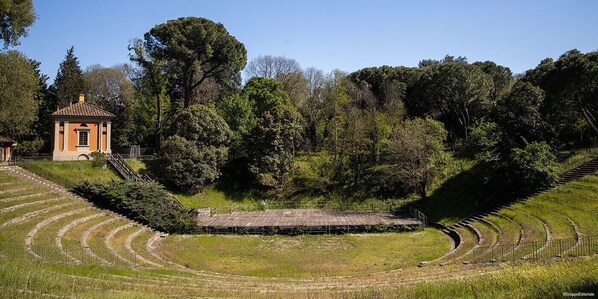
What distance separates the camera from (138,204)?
31969mm

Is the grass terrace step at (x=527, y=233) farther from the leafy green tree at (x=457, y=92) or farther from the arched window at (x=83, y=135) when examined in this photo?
the arched window at (x=83, y=135)

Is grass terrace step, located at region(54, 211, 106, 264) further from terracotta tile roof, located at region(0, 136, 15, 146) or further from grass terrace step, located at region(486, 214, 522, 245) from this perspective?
grass terrace step, located at region(486, 214, 522, 245)

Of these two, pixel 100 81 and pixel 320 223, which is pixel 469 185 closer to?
pixel 320 223

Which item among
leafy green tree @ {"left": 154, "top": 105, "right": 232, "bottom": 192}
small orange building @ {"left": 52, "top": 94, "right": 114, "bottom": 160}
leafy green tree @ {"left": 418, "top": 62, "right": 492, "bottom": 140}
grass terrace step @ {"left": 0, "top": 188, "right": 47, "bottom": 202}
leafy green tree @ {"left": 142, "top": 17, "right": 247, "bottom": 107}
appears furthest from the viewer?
leafy green tree @ {"left": 418, "top": 62, "right": 492, "bottom": 140}

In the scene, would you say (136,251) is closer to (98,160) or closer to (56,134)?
(98,160)

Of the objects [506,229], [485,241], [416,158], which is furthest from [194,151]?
[506,229]

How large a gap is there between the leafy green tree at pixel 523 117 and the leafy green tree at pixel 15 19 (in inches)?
1535

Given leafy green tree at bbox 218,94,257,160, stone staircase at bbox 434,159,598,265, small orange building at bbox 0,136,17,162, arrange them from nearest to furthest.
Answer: stone staircase at bbox 434,159,598,265 < small orange building at bbox 0,136,17,162 < leafy green tree at bbox 218,94,257,160

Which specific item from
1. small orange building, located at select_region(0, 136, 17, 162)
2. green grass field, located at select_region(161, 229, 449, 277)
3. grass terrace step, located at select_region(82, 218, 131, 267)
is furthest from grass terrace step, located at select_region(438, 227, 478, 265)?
small orange building, located at select_region(0, 136, 17, 162)

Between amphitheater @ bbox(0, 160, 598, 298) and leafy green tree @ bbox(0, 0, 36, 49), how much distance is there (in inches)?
403

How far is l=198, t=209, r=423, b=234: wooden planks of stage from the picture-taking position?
107ft

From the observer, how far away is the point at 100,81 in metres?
69.0

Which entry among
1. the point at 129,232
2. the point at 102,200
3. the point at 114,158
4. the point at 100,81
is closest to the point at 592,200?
the point at 129,232

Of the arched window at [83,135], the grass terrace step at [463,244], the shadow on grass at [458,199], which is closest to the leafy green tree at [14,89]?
the arched window at [83,135]
